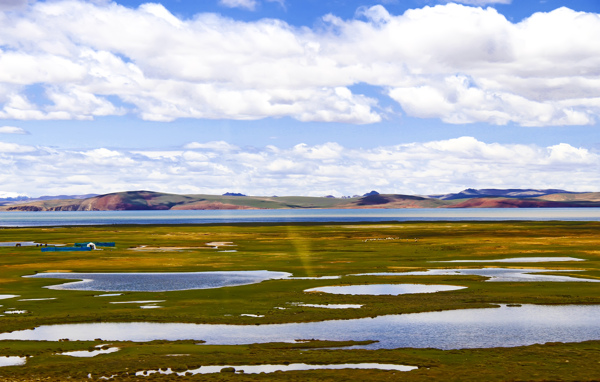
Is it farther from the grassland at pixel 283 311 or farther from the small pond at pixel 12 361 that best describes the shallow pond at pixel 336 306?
the small pond at pixel 12 361

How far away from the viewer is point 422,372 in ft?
90.6

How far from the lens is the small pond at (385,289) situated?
53625mm

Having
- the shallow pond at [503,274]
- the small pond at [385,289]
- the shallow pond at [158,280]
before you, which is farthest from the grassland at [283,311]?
the shallow pond at [158,280]

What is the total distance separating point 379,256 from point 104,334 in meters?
59.9

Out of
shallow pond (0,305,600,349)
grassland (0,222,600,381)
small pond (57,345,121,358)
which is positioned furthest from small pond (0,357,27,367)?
shallow pond (0,305,600,349)

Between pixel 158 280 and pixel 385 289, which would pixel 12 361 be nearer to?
pixel 385 289

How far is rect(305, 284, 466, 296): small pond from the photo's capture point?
176 feet

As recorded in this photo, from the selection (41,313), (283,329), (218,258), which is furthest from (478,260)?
(41,313)

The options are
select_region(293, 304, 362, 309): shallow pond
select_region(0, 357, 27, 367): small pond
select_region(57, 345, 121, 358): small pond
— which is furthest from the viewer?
select_region(293, 304, 362, 309): shallow pond

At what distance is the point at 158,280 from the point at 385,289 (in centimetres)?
2422

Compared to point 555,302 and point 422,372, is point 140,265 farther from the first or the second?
point 422,372

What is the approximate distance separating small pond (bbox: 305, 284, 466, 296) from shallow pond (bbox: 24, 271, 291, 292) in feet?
32.4

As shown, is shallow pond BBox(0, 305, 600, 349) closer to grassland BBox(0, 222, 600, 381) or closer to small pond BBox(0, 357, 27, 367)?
grassland BBox(0, 222, 600, 381)

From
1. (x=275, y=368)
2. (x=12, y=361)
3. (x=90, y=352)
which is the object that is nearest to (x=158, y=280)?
(x=90, y=352)
